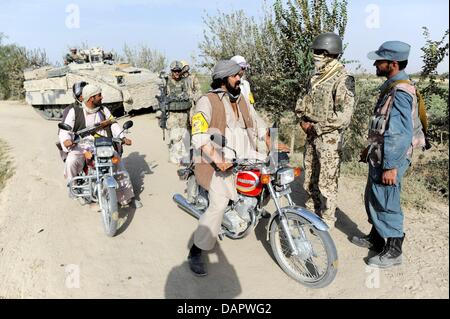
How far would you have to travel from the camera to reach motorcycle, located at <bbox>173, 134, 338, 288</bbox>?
3.00 m

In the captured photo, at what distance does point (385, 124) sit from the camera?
121 inches

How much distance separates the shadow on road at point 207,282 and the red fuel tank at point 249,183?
2.60ft

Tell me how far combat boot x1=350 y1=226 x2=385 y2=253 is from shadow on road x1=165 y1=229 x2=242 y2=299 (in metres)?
1.36

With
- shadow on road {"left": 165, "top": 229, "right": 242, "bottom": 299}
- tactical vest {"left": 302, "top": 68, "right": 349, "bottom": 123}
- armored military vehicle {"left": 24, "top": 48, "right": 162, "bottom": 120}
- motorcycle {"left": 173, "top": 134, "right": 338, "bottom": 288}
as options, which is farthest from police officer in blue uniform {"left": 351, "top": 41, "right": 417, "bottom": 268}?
armored military vehicle {"left": 24, "top": 48, "right": 162, "bottom": 120}

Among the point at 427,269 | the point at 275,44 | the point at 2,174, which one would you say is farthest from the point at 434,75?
the point at 2,174

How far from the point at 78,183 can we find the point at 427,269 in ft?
13.4

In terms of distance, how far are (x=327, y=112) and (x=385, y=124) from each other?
0.72 metres

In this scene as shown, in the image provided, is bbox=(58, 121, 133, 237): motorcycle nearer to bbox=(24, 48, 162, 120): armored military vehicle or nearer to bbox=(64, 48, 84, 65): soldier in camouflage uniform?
bbox=(24, 48, 162, 120): armored military vehicle

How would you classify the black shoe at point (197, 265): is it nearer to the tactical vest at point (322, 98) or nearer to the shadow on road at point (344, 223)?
the shadow on road at point (344, 223)

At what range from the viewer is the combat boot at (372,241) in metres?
3.66

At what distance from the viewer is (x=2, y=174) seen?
6.61 metres

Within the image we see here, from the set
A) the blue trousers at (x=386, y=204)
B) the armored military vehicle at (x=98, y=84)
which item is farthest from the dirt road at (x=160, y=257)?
the armored military vehicle at (x=98, y=84)

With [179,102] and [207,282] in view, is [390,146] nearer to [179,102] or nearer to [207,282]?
[207,282]
